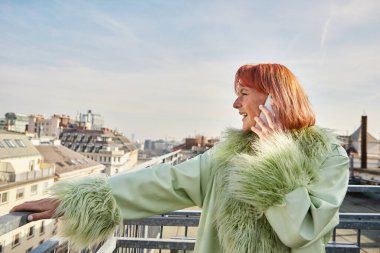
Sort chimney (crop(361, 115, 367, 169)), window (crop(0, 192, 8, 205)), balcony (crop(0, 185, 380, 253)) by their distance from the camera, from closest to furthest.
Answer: balcony (crop(0, 185, 380, 253))
chimney (crop(361, 115, 367, 169))
window (crop(0, 192, 8, 205))

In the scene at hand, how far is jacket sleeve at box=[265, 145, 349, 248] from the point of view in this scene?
1.18 meters

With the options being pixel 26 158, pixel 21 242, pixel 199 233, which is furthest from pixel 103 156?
pixel 199 233

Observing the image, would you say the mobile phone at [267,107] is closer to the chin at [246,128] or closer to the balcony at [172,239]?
the chin at [246,128]

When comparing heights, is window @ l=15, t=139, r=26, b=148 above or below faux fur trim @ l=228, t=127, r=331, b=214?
below

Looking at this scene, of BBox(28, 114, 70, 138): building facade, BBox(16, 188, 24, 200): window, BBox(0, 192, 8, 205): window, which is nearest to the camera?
BBox(0, 192, 8, 205): window

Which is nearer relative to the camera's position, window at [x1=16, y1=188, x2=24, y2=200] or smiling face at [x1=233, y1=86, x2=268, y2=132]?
smiling face at [x1=233, y1=86, x2=268, y2=132]

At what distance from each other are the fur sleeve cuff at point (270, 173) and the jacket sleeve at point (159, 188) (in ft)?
0.62

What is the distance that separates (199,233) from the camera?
1.54m

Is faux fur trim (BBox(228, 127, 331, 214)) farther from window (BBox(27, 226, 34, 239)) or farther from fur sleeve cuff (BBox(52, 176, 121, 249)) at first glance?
window (BBox(27, 226, 34, 239))

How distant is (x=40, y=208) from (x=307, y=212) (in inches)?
38.0

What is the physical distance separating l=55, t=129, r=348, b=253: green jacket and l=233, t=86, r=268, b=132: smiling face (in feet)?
0.28

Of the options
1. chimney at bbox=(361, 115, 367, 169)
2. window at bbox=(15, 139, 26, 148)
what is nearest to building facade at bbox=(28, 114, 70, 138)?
window at bbox=(15, 139, 26, 148)

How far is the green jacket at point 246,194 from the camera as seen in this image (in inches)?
47.9

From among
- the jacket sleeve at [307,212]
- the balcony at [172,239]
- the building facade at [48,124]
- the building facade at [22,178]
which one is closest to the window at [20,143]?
the building facade at [22,178]
